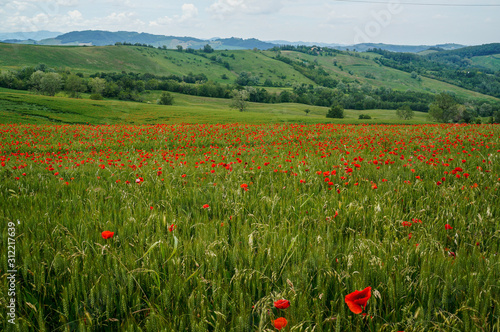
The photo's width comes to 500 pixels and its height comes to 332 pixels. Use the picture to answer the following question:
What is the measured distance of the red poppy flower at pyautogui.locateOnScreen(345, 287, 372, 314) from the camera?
1.34 m

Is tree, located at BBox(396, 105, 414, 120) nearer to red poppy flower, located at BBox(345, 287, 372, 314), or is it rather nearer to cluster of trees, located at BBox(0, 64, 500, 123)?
cluster of trees, located at BBox(0, 64, 500, 123)

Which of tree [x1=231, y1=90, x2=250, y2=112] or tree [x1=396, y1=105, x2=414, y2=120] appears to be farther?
tree [x1=231, y1=90, x2=250, y2=112]

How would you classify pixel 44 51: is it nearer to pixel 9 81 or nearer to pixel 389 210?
pixel 9 81

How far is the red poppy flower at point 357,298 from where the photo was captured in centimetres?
134

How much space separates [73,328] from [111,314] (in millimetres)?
207

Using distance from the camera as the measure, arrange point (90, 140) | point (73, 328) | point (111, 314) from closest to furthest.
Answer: point (73, 328) < point (111, 314) < point (90, 140)

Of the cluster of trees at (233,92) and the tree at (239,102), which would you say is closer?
the cluster of trees at (233,92)

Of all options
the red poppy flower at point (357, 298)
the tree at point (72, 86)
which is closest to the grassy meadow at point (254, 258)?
the red poppy flower at point (357, 298)

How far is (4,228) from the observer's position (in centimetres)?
276

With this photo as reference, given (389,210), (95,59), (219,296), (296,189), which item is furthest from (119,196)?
(95,59)

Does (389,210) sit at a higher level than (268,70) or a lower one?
lower

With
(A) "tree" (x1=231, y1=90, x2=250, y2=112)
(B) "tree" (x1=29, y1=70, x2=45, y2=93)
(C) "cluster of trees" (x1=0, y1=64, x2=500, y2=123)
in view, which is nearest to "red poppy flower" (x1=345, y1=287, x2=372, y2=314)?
(C) "cluster of trees" (x1=0, y1=64, x2=500, y2=123)

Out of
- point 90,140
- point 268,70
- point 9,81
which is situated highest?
point 268,70

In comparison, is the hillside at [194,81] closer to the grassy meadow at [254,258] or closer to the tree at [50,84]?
the tree at [50,84]
